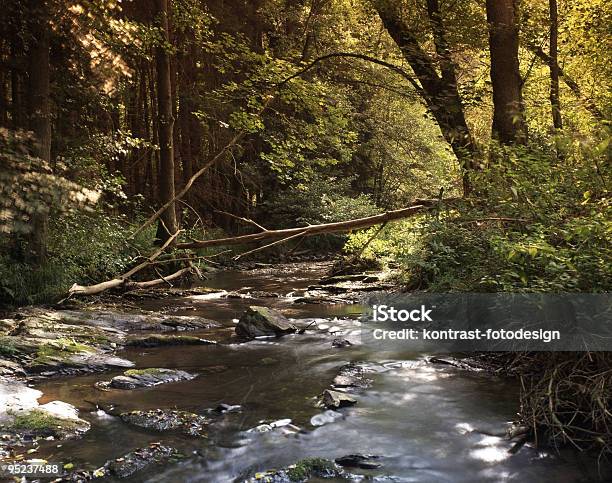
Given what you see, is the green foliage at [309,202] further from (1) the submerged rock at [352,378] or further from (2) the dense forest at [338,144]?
(1) the submerged rock at [352,378]

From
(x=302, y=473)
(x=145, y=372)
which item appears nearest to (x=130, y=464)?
(x=302, y=473)

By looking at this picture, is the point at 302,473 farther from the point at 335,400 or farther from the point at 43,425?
the point at 43,425

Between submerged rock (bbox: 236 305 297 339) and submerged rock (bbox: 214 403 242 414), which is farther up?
submerged rock (bbox: 236 305 297 339)

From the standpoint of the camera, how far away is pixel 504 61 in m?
9.73

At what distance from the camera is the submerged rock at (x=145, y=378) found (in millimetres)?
6332

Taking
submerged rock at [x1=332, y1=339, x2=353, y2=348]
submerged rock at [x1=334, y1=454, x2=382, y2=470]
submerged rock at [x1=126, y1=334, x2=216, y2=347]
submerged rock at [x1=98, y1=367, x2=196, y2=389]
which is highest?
submerged rock at [x1=126, y1=334, x2=216, y2=347]

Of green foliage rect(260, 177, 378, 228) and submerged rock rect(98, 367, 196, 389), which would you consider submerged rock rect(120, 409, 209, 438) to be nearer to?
submerged rock rect(98, 367, 196, 389)

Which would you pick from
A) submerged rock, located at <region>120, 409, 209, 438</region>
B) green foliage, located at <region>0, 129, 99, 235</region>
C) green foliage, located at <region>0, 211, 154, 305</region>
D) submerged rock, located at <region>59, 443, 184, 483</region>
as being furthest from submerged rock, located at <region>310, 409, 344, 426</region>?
green foliage, located at <region>0, 211, 154, 305</region>

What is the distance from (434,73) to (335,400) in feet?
22.7

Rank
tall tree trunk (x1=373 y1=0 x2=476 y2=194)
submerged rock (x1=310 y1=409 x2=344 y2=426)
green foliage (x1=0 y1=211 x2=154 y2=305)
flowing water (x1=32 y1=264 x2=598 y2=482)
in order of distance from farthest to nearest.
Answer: green foliage (x1=0 y1=211 x2=154 y2=305), tall tree trunk (x1=373 y1=0 x2=476 y2=194), submerged rock (x1=310 y1=409 x2=344 y2=426), flowing water (x1=32 y1=264 x2=598 y2=482)

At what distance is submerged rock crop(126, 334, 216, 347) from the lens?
8.47m

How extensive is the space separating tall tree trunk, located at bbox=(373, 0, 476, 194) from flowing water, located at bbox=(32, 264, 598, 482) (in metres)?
4.43

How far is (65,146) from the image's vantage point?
523 inches

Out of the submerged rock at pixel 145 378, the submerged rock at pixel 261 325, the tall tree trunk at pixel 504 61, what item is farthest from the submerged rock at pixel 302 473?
the tall tree trunk at pixel 504 61
